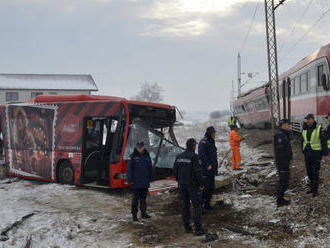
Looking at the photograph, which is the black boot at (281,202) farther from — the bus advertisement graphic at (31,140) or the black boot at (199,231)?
the bus advertisement graphic at (31,140)

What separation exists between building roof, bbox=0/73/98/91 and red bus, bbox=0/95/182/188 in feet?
157

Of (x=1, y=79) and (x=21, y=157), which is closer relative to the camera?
(x=21, y=157)

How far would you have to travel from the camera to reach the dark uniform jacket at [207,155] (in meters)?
8.80

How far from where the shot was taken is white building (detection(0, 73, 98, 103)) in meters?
58.5

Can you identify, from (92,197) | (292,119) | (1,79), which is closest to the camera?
(92,197)

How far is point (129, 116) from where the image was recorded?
11305 millimetres

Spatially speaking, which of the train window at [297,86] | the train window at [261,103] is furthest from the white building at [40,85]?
the train window at [297,86]

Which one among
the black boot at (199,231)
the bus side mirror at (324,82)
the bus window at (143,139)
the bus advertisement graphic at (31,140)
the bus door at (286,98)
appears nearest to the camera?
the black boot at (199,231)

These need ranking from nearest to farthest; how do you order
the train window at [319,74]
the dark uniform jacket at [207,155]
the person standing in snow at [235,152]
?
the dark uniform jacket at [207,155] → the train window at [319,74] → the person standing in snow at [235,152]

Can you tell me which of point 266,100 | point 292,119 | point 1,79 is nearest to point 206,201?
point 292,119

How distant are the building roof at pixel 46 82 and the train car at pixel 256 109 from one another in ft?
97.8

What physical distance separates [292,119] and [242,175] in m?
8.16

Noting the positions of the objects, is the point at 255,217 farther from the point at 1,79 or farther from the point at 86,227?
the point at 1,79

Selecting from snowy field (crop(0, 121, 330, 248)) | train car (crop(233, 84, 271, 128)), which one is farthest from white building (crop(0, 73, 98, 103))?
snowy field (crop(0, 121, 330, 248))
